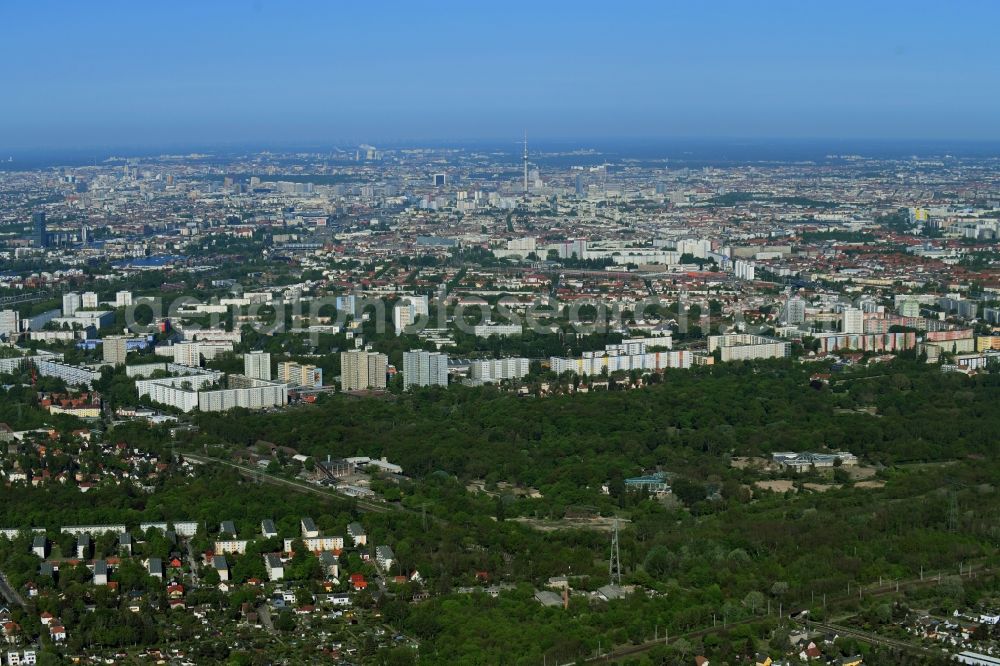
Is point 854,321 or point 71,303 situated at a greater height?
point 854,321

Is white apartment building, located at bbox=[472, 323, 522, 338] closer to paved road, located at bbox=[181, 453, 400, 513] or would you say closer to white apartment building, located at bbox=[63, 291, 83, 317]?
white apartment building, located at bbox=[63, 291, 83, 317]

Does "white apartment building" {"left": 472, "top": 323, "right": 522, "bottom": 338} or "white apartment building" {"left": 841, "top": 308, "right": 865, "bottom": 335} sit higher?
"white apartment building" {"left": 841, "top": 308, "right": 865, "bottom": 335}

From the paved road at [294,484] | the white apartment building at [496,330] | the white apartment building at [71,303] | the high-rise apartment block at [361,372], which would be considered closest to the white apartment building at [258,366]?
the high-rise apartment block at [361,372]

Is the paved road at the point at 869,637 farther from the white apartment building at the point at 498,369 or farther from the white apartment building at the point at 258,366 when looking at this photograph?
the white apartment building at the point at 258,366

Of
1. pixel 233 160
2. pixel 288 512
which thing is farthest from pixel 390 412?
pixel 233 160

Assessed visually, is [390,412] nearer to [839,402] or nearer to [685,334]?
[839,402]

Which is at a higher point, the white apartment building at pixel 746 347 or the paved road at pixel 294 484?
the white apartment building at pixel 746 347

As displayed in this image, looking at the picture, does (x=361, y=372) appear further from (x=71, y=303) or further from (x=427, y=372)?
(x=71, y=303)

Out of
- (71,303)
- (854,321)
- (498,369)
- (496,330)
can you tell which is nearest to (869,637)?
(498,369)

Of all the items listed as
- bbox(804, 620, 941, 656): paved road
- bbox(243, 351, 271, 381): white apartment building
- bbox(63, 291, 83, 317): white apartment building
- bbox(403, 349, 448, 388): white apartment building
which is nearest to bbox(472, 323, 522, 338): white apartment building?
bbox(403, 349, 448, 388): white apartment building

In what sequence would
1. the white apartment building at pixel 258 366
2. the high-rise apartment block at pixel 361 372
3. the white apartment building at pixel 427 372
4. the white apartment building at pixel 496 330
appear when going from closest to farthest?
the white apartment building at pixel 427 372, the high-rise apartment block at pixel 361 372, the white apartment building at pixel 258 366, the white apartment building at pixel 496 330

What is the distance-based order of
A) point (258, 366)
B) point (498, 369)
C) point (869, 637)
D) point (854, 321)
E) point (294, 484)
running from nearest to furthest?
point (869, 637), point (294, 484), point (498, 369), point (258, 366), point (854, 321)
